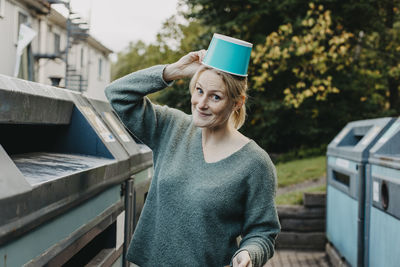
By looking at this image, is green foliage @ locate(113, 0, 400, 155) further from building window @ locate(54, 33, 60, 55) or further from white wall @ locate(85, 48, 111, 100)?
white wall @ locate(85, 48, 111, 100)

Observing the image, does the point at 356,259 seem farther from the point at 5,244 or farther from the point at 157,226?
the point at 5,244

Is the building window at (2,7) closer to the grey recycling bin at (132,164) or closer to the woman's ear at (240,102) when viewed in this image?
the grey recycling bin at (132,164)

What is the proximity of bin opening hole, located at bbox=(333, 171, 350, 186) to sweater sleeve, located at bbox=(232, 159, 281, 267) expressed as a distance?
276 cm

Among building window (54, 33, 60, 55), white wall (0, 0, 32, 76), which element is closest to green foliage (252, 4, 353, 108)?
white wall (0, 0, 32, 76)

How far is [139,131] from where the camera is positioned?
1.87 meters

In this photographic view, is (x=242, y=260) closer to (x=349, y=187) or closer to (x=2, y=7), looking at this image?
(x=349, y=187)

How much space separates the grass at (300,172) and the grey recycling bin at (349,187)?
277cm

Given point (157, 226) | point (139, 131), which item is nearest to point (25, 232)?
point (157, 226)

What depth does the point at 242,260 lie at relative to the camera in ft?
5.07

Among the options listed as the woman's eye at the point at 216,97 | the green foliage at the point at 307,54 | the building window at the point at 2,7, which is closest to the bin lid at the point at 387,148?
the woman's eye at the point at 216,97

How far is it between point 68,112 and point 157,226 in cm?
82

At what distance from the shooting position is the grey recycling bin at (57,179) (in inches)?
51.1

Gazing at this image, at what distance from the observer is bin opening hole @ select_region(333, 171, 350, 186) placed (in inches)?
170

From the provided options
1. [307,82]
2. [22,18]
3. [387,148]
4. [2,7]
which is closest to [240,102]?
[387,148]
